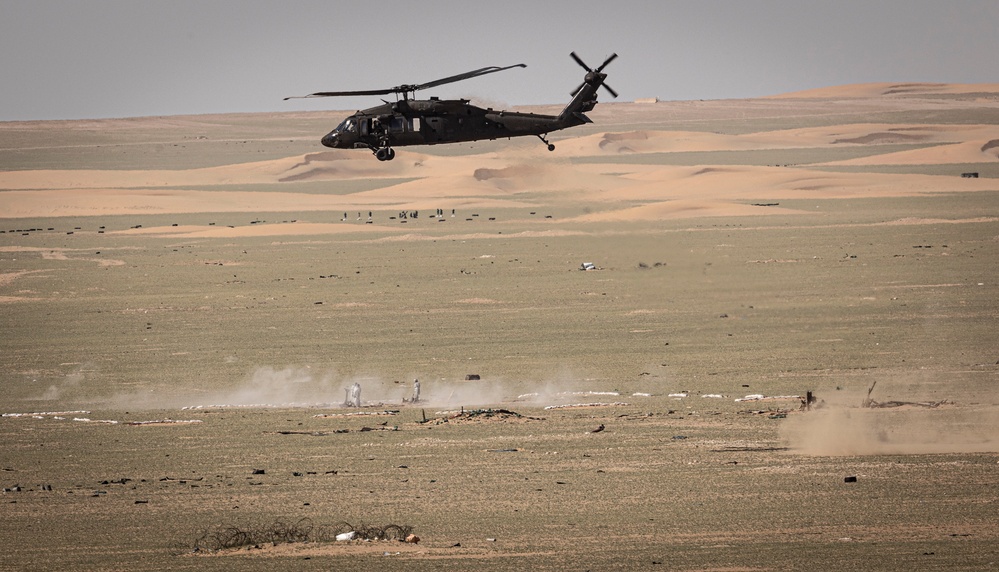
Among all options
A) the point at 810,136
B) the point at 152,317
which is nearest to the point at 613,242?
the point at 152,317

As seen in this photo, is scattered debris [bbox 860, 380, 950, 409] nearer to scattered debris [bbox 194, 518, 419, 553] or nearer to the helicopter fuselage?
the helicopter fuselage

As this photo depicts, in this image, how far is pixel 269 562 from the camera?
26.8 meters

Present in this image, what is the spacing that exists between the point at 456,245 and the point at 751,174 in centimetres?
4676

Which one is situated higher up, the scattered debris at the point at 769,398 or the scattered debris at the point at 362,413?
the scattered debris at the point at 362,413

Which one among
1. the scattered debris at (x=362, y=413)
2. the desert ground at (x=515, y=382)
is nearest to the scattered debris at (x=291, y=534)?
the desert ground at (x=515, y=382)

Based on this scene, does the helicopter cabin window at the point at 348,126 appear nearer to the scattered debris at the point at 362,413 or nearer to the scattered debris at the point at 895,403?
the scattered debris at the point at 362,413

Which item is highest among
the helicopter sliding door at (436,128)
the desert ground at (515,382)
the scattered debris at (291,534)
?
the helicopter sliding door at (436,128)

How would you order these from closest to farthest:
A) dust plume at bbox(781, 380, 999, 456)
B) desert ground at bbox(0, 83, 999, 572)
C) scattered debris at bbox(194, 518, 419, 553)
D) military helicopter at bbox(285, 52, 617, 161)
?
scattered debris at bbox(194, 518, 419, 553) < desert ground at bbox(0, 83, 999, 572) < dust plume at bbox(781, 380, 999, 456) < military helicopter at bbox(285, 52, 617, 161)

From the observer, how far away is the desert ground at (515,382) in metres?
29.0

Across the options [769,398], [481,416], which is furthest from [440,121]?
[769,398]

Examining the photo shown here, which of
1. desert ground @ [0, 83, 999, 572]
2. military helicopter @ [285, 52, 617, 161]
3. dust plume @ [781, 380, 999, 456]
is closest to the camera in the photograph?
desert ground @ [0, 83, 999, 572]

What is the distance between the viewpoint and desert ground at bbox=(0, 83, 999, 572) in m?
29.0

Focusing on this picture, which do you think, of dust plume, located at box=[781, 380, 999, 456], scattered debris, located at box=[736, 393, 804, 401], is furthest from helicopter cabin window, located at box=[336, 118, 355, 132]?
dust plume, located at box=[781, 380, 999, 456]

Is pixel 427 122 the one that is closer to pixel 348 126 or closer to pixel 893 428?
pixel 348 126
